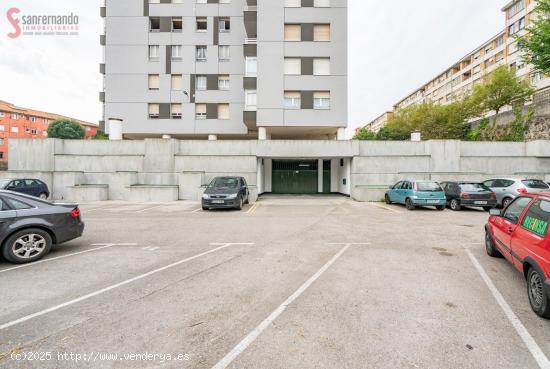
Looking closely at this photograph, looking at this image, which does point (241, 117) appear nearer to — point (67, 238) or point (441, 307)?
point (67, 238)

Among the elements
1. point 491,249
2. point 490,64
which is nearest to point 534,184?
point 491,249

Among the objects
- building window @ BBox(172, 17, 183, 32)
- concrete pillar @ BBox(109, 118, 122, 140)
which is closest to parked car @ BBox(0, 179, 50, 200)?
concrete pillar @ BBox(109, 118, 122, 140)

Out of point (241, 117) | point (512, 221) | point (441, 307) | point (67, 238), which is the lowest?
point (441, 307)

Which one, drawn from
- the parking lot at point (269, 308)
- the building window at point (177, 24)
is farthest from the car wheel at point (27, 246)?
Answer: the building window at point (177, 24)

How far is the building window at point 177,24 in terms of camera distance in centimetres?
2549

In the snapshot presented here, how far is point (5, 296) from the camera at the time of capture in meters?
3.68

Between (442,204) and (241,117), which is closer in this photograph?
(442,204)

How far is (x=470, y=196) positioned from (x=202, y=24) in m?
27.7

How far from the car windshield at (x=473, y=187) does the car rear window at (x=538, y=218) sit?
→ 10018 mm

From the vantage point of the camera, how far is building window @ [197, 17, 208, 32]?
2556cm

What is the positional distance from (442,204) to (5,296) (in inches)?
588

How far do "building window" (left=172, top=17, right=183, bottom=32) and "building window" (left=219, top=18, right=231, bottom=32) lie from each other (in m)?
4.06

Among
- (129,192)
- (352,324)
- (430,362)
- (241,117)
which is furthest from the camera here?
(241,117)

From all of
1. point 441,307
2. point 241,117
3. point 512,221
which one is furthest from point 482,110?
point 441,307
